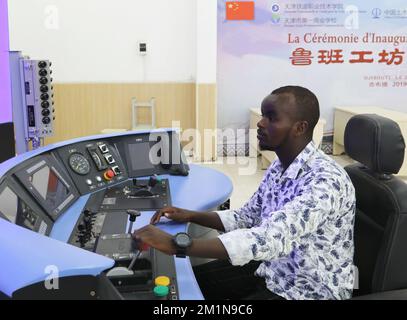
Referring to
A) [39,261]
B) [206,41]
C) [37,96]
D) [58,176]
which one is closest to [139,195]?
[58,176]

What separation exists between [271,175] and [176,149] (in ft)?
3.32

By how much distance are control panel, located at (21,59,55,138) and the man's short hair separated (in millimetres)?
2815

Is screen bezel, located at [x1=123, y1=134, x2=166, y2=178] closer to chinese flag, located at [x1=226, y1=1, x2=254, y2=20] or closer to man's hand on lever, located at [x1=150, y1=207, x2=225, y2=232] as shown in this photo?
man's hand on lever, located at [x1=150, y1=207, x2=225, y2=232]

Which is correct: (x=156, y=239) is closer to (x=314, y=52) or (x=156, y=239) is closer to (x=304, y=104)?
(x=304, y=104)

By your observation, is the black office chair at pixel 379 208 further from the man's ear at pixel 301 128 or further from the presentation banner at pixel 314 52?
the presentation banner at pixel 314 52

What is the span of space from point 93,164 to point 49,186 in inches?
18.0

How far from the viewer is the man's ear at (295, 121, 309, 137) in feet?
5.18

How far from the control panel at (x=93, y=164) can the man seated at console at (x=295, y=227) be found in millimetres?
977

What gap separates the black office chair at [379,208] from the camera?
1.54 meters

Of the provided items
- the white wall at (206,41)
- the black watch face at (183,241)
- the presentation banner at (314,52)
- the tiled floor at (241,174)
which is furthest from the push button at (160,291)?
the presentation banner at (314,52)

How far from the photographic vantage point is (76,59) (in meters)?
6.32

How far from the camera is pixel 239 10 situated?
625 cm

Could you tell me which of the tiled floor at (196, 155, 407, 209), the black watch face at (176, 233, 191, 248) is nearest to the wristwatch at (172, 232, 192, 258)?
the black watch face at (176, 233, 191, 248)

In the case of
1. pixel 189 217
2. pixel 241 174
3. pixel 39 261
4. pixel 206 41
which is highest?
pixel 206 41
